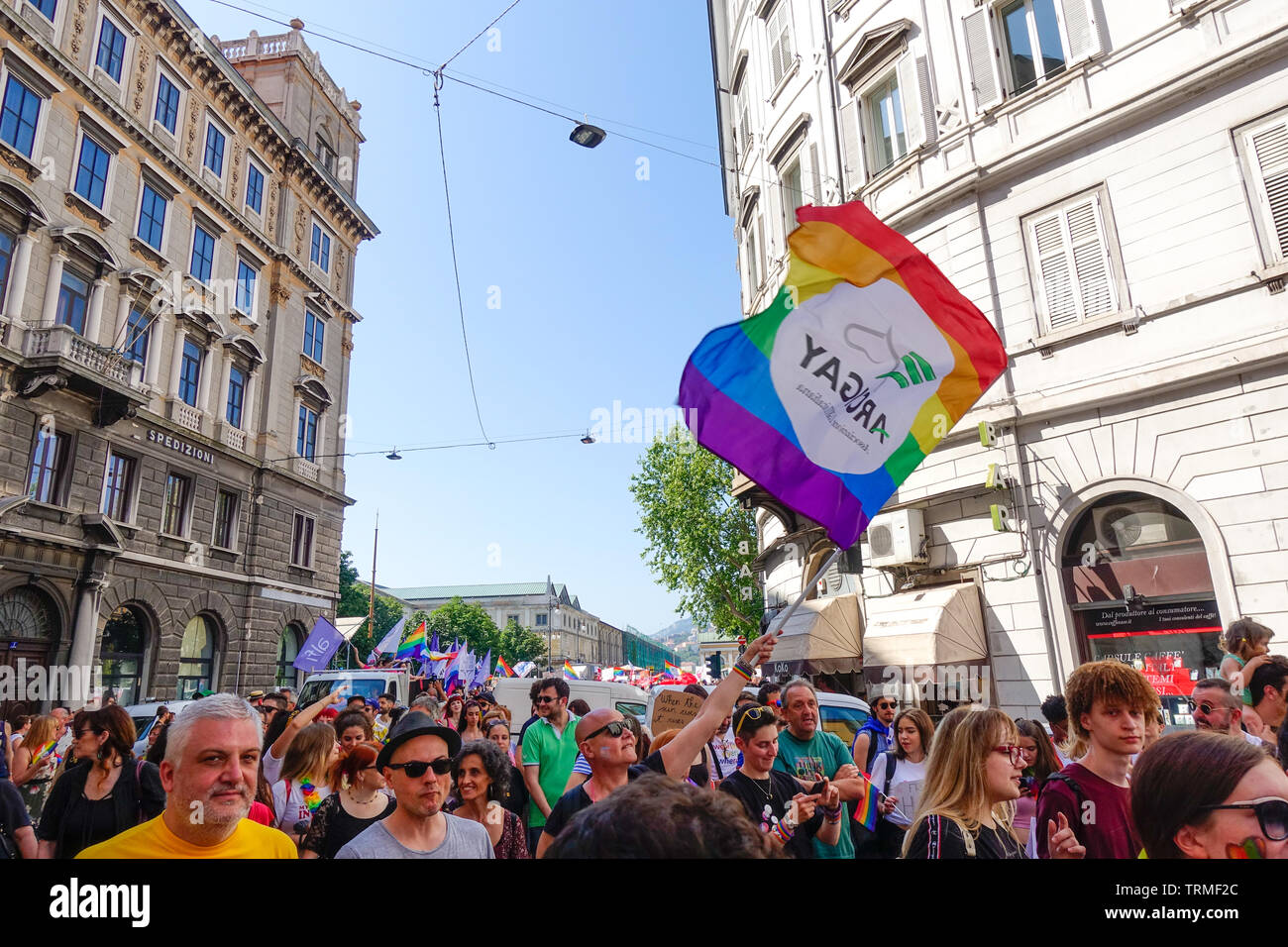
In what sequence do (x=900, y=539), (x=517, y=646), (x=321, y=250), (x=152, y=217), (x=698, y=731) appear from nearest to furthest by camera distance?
(x=698, y=731) → (x=900, y=539) → (x=152, y=217) → (x=321, y=250) → (x=517, y=646)

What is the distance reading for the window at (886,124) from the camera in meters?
14.0

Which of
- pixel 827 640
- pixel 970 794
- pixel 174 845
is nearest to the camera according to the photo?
pixel 174 845

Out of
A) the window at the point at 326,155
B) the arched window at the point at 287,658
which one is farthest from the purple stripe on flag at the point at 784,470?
the window at the point at 326,155

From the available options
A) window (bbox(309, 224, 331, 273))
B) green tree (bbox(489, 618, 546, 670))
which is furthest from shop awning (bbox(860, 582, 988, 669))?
green tree (bbox(489, 618, 546, 670))

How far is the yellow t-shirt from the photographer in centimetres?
250

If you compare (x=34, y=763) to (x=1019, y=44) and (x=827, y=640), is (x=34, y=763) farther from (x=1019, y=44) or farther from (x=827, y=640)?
(x=1019, y=44)

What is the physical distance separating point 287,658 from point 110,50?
18939 mm

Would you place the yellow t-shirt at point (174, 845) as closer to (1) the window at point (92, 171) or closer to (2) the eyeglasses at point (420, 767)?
(2) the eyeglasses at point (420, 767)

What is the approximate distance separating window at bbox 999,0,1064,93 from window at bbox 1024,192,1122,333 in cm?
224

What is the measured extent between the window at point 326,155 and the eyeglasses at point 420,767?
33634 millimetres

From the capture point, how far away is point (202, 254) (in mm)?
24281

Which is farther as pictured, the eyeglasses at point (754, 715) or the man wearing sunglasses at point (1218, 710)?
the man wearing sunglasses at point (1218, 710)

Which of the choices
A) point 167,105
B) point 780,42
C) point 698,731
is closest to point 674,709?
point 698,731

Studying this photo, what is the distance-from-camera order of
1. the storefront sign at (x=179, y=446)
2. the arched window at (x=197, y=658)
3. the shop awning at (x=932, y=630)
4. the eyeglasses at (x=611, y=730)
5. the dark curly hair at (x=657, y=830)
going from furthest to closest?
the arched window at (x=197, y=658) < the storefront sign at (x=179, y=446) < the shop awning at (x=932, y=630) < the eyeglasses at (x=611, y=730) < the dark curly hair at (x=657, y=830)
